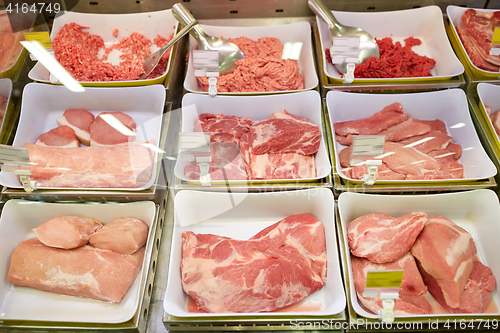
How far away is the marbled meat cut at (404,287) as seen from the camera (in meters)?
1.74

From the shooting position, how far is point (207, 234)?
6.82 feet

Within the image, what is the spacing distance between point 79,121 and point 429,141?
231 cm

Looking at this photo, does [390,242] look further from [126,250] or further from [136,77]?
[136,77]

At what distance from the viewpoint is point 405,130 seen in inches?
94.1

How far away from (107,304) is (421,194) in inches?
71.7

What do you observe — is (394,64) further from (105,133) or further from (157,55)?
(105,133)

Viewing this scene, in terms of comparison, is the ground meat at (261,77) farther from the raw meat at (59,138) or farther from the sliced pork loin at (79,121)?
the raw meat at (59,138)

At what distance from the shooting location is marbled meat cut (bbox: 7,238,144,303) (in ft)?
6.08

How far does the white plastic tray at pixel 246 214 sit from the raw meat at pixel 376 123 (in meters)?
0.60

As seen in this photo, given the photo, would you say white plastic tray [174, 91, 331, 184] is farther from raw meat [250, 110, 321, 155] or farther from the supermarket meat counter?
raw meat [250, 110, 321, 155]

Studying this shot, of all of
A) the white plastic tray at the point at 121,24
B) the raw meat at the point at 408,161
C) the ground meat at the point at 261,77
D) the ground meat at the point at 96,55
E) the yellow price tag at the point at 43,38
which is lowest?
the raw meat at the point at 408,161

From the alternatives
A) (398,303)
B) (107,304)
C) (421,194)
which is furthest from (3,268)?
(421,194)

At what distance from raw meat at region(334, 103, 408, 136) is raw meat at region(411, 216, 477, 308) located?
73 centimetres

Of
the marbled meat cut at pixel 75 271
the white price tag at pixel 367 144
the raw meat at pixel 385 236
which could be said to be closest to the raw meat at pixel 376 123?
the white price tag at pixel 367 144
